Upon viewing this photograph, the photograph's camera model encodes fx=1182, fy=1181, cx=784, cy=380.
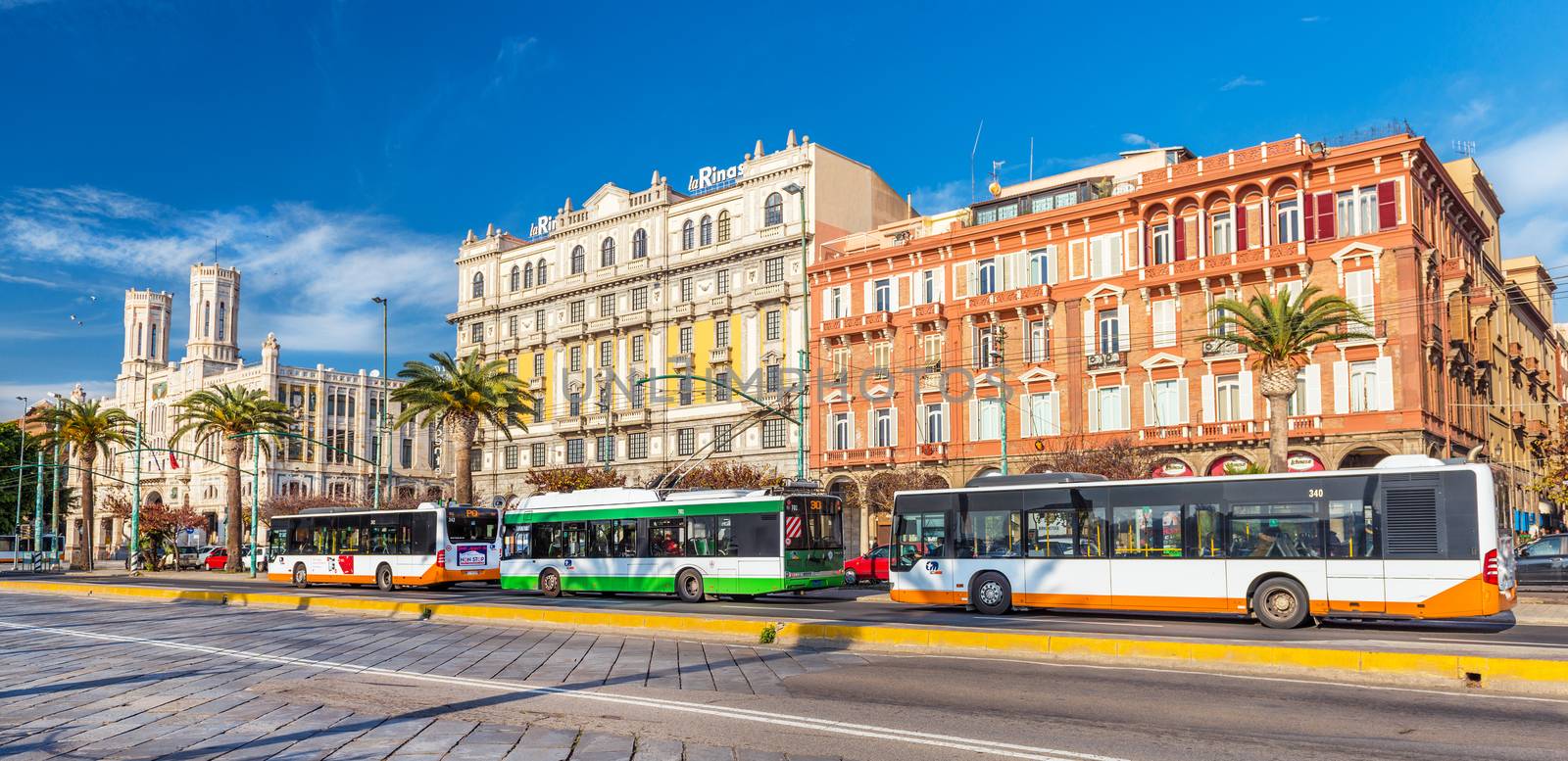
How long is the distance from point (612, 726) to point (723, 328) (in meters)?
52.3

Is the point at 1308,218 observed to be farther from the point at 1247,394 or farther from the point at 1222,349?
the point at 1247,394

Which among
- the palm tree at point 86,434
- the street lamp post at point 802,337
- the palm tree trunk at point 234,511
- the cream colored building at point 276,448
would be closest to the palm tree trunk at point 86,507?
the palm tree at point 86,434

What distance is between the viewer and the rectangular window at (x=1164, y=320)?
4684 centimetres

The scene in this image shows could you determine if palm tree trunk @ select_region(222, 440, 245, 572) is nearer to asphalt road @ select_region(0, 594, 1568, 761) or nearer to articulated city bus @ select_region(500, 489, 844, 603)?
articulated city bus @ select_region(500, 489, 844, 603)

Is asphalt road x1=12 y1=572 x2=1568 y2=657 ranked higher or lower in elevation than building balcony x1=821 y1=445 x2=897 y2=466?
lower

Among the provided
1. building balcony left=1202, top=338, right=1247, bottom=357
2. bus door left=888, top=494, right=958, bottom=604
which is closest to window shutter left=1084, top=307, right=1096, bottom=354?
building balcony left=1202, top=338, right=1247, bottom=357

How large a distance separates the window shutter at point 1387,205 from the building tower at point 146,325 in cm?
11864

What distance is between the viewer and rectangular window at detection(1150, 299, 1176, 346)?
46844 millimetres

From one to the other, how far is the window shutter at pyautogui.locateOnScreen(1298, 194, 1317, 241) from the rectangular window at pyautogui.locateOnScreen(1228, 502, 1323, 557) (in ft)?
84.2

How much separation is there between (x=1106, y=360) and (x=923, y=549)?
24.5 metres

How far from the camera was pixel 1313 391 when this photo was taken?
43.2 m

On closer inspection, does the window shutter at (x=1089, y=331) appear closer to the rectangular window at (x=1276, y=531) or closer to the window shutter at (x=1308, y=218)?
the window shutter at (x=1308, y=218)

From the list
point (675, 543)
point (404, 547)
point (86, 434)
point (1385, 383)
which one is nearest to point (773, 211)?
point (404, 547)

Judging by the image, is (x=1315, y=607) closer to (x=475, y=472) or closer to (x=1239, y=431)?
(x=1239, y=431)
